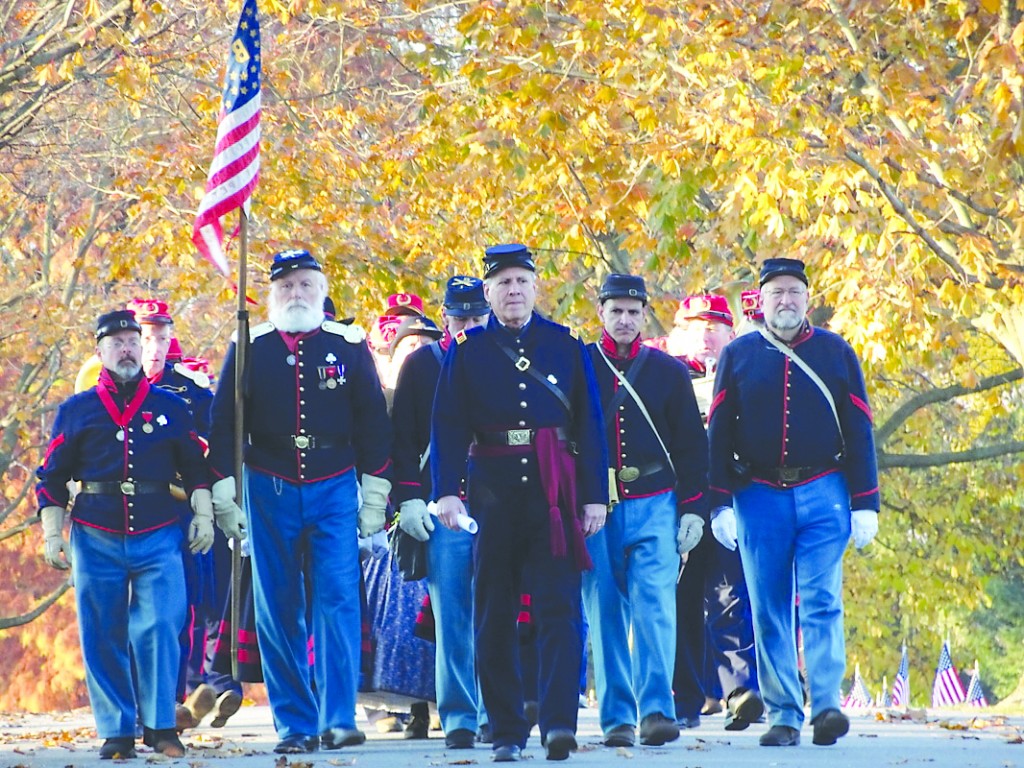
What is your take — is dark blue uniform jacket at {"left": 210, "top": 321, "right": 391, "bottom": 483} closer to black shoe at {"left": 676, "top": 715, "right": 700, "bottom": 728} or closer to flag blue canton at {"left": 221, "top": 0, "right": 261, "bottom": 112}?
flag blue canton at {"left": 221, "top": 0, "right": 261, "bottom": 112}

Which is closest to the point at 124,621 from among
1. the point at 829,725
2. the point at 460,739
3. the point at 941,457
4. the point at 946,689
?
the point at 460,739

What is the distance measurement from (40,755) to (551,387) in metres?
3.35

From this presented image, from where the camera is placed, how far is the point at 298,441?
10242 mm

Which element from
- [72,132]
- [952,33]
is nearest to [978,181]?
[952,33]

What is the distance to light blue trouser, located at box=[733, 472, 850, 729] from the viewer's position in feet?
33.1

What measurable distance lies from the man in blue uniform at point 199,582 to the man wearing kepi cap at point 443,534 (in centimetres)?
202

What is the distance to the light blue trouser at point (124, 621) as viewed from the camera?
1047cm

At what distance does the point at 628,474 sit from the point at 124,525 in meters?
2.49

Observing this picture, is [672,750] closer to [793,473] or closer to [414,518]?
[793,473]

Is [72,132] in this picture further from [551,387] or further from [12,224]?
[551,387]

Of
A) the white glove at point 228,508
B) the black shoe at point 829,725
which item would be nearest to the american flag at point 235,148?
the white glove at point 228,508

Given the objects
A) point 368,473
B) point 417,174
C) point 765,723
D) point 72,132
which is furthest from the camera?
point 72,132

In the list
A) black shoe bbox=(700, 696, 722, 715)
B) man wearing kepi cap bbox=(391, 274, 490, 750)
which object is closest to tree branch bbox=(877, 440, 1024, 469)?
black shoe bbox=(700, 696, 722, 715)

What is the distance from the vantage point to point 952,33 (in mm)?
15156
